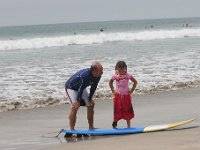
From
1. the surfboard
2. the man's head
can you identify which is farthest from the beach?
the man's head

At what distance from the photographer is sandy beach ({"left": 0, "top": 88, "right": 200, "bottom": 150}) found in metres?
6.29

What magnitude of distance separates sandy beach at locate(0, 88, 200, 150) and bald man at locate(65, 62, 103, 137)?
0.50 meters

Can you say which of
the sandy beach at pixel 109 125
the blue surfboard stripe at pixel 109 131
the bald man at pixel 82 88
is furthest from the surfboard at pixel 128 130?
the bald man at pixel 82 88

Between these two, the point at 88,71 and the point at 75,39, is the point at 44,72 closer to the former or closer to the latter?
the point at 88,71

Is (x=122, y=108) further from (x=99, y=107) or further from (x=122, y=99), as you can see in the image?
(x=99, y=107)

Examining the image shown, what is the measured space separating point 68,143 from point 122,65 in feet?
5.38

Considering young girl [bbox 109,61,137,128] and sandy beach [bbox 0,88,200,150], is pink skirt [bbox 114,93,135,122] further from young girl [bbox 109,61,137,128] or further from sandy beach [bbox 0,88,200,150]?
sandy beach [bbox 0,88,200,150]

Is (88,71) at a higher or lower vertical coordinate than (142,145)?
higher

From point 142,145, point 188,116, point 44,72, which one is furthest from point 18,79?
point 142,145

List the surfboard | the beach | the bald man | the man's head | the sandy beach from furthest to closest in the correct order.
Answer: the bald man
the man's head
the surfboard
the beach
the sandy beach

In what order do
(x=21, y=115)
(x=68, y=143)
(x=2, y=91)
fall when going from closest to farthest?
(x=68, y=143) < (x=21, y=115) < (x=2, y=91)

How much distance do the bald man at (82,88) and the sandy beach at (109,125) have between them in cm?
50

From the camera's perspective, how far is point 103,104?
10.6m

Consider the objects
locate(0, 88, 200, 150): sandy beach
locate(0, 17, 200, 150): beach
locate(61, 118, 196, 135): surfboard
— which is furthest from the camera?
locate(61, 118, 196, 135): surfboard
